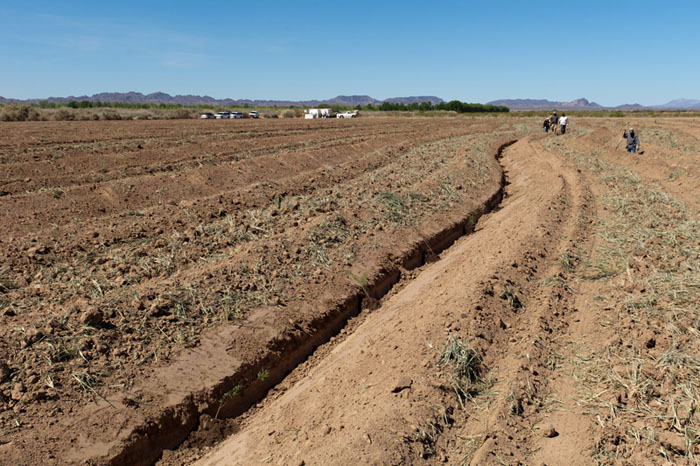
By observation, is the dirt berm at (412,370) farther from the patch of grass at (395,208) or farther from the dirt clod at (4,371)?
the dirt clod at (4,371)

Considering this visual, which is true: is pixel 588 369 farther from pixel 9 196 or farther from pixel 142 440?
pixel 9 196

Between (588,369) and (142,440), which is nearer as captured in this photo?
(142,440)

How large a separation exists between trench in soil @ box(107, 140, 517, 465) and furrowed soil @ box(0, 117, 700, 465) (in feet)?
0.06

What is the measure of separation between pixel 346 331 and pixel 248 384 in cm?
180

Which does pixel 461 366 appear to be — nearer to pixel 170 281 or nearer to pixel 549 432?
pixel 549 432

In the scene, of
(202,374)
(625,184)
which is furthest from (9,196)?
(625,184)

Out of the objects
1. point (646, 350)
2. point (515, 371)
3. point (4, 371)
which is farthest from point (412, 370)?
point (4, 371)

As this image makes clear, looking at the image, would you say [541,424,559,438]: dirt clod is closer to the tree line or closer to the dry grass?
the dry grass

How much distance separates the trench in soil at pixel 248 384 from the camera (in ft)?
14.1

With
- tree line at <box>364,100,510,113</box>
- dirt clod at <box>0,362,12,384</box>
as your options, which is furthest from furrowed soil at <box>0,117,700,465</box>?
tree line at <box>364,100,510,113</box>

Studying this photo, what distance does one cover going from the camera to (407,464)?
3.57 meters

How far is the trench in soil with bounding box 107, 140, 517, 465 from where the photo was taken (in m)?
4.29

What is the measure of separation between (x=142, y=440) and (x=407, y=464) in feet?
7.73

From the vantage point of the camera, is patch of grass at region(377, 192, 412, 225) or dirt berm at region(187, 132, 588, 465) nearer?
dirt berm at region(187, 132, 588, 465)
